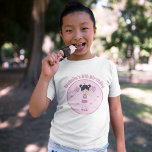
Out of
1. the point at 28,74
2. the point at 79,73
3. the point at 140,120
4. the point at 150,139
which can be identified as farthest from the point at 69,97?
the point at 28,74

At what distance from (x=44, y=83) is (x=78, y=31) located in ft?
1.55

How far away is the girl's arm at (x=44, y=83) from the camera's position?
→ 1303 mm

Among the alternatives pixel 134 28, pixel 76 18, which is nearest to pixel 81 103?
pixel 76 18

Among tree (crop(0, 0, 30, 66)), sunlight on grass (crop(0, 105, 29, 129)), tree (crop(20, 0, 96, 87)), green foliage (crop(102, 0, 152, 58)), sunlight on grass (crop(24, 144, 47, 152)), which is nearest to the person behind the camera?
sunlight on grass (crop(24, 144, 47, 152))

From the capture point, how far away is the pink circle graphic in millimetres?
1464

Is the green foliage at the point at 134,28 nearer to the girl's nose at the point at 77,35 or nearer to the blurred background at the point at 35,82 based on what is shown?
the blurred background at the point at 35,82

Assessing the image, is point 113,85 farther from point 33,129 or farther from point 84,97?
point 33,129

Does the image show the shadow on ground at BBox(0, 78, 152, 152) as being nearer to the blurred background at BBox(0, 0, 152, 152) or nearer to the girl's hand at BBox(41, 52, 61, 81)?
the blurred background at BBox(0, 0, 152, 152)

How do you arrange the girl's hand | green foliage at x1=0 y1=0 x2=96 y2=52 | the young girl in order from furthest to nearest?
green foliage at x1=0 y1=0 x2=96 y2=52, the young girl, the girl's hand

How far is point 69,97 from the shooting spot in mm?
1485

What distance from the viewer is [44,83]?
1373 mm

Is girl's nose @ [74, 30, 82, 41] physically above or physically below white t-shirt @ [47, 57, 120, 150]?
above

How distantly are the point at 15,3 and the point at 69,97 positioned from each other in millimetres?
16212

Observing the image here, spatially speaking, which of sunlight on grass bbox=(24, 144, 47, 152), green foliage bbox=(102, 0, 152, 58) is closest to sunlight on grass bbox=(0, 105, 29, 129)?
sunlight on grass bbox=(24, 144, 47, 152)
